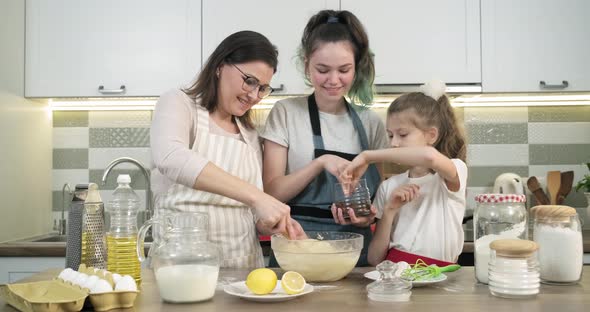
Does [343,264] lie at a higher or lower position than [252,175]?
lower

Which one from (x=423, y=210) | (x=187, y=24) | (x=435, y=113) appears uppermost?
(x=187, y=24)

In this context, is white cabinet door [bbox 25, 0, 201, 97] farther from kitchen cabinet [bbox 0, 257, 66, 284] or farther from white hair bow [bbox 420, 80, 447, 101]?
white hair bow [bbox 420, 80, 447, 101]

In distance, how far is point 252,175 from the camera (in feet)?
5.98

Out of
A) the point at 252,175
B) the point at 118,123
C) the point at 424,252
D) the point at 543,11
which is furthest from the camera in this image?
the point at 118,123

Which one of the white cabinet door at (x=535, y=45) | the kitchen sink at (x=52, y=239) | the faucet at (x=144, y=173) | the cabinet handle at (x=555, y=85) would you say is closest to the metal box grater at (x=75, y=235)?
the kitchen sink at (x=52, y=239)

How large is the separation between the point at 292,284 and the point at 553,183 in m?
1.94

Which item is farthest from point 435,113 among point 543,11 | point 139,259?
point 543,11

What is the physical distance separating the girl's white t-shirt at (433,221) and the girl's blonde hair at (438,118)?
0.10 m

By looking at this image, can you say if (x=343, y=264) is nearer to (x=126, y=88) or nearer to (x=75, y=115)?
(x=126, y=88)

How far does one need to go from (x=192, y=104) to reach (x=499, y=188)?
5.63 feet

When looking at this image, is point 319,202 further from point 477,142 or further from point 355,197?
point 477,142

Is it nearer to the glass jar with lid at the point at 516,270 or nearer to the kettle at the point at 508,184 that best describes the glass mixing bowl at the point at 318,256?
the glass jar with lid at the point at 516,270

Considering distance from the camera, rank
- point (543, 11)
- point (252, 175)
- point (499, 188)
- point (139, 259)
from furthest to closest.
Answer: point (499, 188) < point (543, 11) < point (252, 175) < point (139, 259)

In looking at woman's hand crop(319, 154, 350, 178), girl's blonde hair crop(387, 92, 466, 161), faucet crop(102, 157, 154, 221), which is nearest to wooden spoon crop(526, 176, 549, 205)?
girl's blonde hair crop(387, 92, 466, 161)
